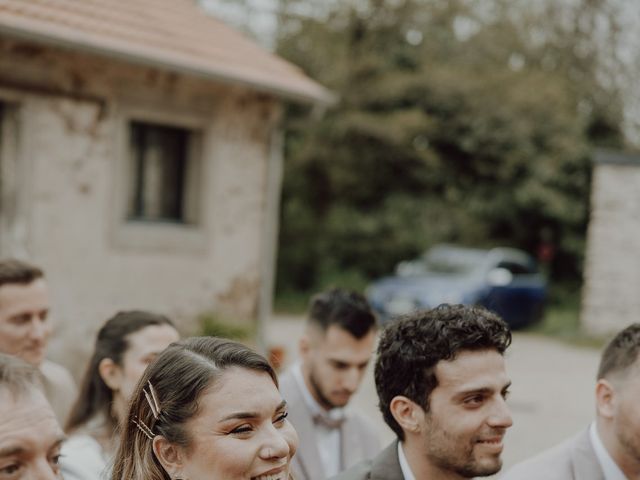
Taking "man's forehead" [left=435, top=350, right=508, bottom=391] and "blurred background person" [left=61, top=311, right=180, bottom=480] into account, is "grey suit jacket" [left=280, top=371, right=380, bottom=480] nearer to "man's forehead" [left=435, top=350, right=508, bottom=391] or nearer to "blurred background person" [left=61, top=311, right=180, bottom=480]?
"blurred background person" [left=61, top=311, right=180, bottom=480]

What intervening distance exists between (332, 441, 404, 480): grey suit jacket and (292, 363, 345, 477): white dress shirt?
1117 millimetres

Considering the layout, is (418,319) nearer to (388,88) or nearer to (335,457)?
(335,457)

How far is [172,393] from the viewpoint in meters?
2.20

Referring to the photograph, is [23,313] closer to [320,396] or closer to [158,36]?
[320,396]

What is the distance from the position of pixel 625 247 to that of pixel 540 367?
4.53m

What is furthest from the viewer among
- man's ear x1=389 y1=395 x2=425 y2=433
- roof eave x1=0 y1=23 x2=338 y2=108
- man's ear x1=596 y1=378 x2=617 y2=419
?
roof eave x1=0 y1=23 x2=338 y2=108

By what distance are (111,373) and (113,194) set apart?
509 centimetres

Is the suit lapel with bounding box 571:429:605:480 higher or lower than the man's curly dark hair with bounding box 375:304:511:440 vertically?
lower

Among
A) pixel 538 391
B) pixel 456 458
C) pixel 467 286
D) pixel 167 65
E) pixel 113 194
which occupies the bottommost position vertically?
pixel 538 391

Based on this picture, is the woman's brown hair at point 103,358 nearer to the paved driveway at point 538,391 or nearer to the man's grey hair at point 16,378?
the man's grey hair at point 16,378

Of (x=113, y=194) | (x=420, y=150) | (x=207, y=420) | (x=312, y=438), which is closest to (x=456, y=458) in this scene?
(x=207, y=420)

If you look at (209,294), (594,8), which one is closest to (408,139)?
(594,8)

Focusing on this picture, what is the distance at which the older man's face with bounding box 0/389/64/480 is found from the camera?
1.98 m

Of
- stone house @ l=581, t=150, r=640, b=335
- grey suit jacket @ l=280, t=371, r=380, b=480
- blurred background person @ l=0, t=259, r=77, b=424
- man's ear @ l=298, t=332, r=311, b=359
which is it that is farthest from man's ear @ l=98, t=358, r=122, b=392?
stone house @ l=581, t=150, r=640, b=335
